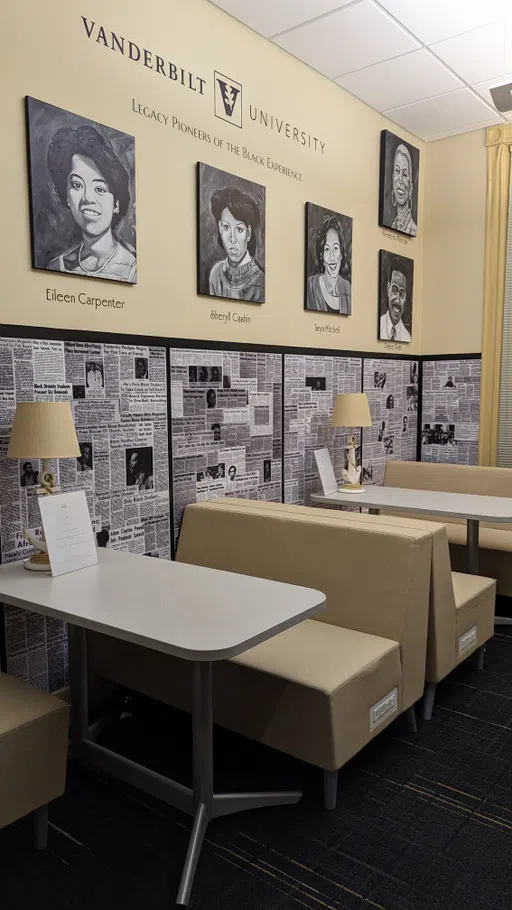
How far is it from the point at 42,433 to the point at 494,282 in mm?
3768

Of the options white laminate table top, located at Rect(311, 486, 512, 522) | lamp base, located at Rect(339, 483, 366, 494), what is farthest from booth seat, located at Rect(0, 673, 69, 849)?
lamp base, located at Rect(339, 483, 366, 494)

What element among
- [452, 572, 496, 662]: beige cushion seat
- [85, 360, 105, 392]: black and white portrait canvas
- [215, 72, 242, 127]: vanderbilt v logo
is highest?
[215, 72, 242, 127]: vanderbilt v logo

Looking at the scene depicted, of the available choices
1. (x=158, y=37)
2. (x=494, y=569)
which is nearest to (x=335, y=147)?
(x=158, y=37)

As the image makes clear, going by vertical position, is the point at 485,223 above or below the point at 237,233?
above

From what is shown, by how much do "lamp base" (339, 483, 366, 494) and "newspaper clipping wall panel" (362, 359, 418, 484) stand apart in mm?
551

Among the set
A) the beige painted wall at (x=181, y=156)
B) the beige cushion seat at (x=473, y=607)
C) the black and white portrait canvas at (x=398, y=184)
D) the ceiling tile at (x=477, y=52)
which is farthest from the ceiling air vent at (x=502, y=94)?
the beige cushion seat at (x=473, y=607)

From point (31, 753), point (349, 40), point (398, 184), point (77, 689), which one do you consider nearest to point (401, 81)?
point (349, 40)

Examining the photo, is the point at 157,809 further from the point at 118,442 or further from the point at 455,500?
the point at 455,500

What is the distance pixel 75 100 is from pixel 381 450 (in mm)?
3027

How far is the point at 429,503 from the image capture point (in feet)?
11.9

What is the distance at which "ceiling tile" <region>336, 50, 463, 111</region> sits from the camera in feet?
12.6

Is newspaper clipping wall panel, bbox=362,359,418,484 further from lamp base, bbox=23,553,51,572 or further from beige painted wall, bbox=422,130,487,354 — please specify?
lamp base, bbox=23,553,51,572

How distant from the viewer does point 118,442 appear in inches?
110

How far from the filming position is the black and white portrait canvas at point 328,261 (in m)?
3.88
